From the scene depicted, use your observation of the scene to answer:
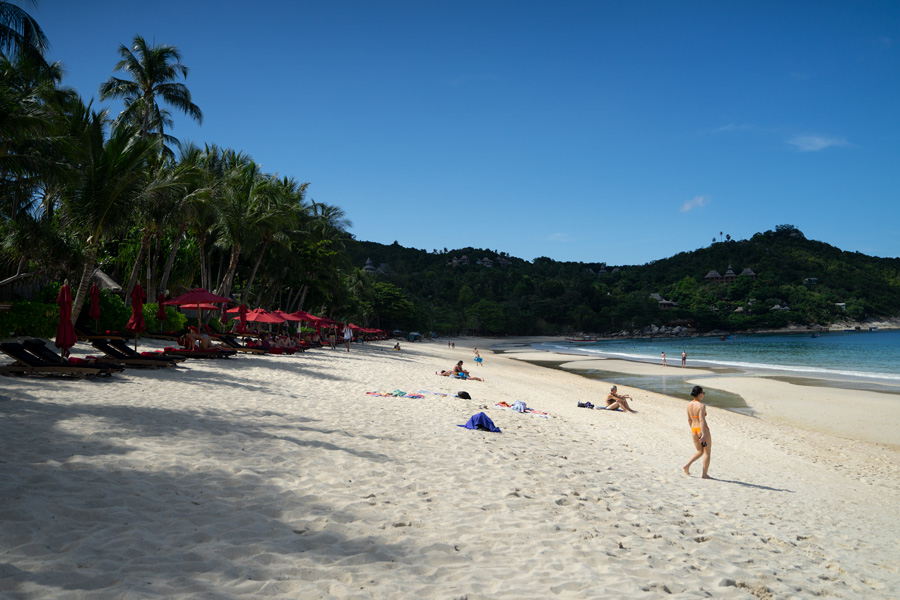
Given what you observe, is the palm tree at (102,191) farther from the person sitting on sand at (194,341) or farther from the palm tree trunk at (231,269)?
the palm tree trunk at (231,269)

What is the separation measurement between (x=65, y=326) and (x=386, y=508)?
9.73 metres

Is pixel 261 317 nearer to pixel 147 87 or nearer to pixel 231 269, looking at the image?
pixel 231 269

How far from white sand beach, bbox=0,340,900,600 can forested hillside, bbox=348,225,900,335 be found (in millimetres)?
85519

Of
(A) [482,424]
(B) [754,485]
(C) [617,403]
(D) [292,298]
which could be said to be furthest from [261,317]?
(B) [754,485]

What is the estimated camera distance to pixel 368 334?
58781 mm

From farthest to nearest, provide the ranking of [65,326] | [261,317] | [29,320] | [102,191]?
[261,317] < [29,320] < [102,191] < [65,326]

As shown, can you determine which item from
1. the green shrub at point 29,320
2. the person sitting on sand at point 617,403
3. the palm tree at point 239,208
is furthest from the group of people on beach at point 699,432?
the palm tree at point 239,208

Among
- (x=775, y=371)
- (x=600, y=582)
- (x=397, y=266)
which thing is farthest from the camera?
(x=397, y=266)

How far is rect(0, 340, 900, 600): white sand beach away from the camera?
3193 millimetres

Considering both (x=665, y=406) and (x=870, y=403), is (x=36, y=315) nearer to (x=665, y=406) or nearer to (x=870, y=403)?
(x=665, y=406)

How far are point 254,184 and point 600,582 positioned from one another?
91.5 feet

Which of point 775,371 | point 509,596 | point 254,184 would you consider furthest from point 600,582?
point 775,371

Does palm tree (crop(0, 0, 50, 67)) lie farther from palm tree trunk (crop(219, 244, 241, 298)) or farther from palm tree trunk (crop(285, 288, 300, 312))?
palm tree trunk (crop(285, 288, 300, 312))

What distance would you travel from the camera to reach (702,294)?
399ft
